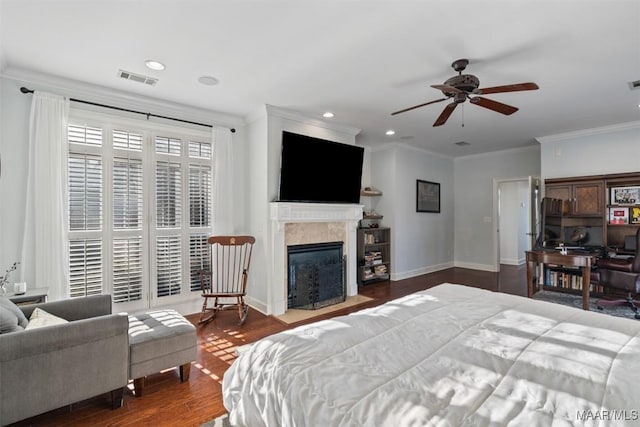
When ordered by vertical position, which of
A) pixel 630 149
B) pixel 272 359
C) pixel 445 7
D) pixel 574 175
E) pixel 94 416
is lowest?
pixel 94 416

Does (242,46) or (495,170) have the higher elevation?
(242,46)

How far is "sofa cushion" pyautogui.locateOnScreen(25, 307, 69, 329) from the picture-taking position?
6.40ft

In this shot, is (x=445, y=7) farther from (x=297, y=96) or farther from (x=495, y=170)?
(x=495, y=170)

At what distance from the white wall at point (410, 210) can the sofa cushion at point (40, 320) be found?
500cm

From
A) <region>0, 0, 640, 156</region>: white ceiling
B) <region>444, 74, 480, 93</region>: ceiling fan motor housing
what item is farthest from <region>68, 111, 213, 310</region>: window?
<region>444, 74, 480, 93</region>: ceiling fan motor housing

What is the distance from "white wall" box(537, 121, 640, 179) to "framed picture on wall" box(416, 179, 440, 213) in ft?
6.53

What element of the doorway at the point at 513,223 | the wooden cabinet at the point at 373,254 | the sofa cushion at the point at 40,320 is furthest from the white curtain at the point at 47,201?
the doorway at the point at 513,223

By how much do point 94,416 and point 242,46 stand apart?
2864 mm

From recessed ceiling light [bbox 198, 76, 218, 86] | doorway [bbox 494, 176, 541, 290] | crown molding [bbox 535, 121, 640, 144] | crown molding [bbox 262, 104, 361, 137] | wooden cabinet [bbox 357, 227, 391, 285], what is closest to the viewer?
recessed ceiling light [bbox 198, 76, 218, 86]

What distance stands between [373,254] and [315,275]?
5.77 feet

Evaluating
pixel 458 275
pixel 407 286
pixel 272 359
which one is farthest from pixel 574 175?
pixel 272 359

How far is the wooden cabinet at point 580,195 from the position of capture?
4.61 metres

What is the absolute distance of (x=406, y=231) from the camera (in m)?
6.10

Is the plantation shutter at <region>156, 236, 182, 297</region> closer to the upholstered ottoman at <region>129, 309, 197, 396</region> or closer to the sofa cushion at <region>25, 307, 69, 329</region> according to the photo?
the upholstered ottoman at <region>129, 309, 197, 396</region>
